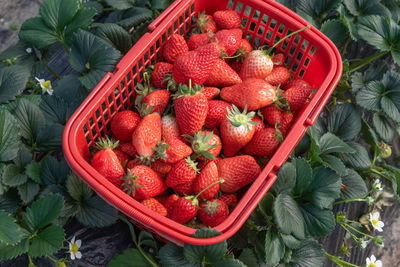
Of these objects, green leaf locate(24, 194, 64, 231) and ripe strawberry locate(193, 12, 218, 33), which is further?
ripe strawberry locate(193, 12, 218, 33)

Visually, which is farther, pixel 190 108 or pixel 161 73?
pixel 161 73

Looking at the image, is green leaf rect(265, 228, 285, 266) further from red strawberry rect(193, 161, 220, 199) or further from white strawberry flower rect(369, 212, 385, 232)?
white strawberry flower rect(369, 212, 385, 232)

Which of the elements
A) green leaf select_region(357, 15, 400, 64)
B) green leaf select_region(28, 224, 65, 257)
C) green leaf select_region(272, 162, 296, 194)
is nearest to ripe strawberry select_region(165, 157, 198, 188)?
green leaf select_region(272, 162, 296, 194)

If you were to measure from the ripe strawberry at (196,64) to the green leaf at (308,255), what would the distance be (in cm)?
59

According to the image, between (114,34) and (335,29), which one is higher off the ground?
(335,29)

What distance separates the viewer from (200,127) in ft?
3.57

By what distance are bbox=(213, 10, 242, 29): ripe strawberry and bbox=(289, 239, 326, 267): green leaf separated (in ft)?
2.36

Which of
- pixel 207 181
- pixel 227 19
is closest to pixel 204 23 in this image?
pixel 227 19

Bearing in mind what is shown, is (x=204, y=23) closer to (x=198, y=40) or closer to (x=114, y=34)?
(x=198, y=40)

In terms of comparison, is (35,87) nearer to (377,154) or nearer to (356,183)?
(356,183)

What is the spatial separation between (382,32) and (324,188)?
663mm

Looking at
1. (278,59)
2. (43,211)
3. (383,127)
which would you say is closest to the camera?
(43,211)

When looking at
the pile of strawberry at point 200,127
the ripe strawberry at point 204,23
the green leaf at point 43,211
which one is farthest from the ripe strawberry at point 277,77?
the green leaf at point 43,211

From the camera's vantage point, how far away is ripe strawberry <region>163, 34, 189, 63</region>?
1197mm
